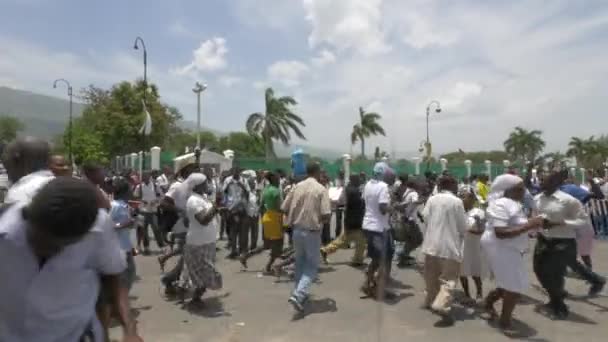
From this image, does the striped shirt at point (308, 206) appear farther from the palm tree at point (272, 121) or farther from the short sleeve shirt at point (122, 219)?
the palm tree at point (272, 121)

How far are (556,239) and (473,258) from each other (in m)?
0.99

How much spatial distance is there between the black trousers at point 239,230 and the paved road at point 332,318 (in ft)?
5.40

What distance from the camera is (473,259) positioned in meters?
6.64

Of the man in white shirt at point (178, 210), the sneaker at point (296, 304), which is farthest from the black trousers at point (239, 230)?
the sneaker at point (296, 304)

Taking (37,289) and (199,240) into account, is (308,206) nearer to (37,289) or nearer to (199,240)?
(199,240)

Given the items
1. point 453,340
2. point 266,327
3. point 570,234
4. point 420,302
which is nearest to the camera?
point 453,340

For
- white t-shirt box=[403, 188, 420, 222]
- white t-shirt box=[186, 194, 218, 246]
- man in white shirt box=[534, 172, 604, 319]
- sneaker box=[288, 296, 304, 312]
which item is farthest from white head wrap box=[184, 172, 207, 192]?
man in white shirt box=[534, 172, 604, 319]

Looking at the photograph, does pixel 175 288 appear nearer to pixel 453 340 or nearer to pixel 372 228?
pixel 372 228

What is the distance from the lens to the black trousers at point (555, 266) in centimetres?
604

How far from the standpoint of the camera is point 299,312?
6.26m

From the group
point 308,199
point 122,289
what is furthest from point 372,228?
point 122,289

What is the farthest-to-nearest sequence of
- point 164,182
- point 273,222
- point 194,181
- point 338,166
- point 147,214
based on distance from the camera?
point 338,166, point 164,182, point 147,214, point 273,222, point 194,181

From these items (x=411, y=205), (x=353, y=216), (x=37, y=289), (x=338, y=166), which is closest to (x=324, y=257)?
(x=353, y=216)

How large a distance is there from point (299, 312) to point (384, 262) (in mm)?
1332
